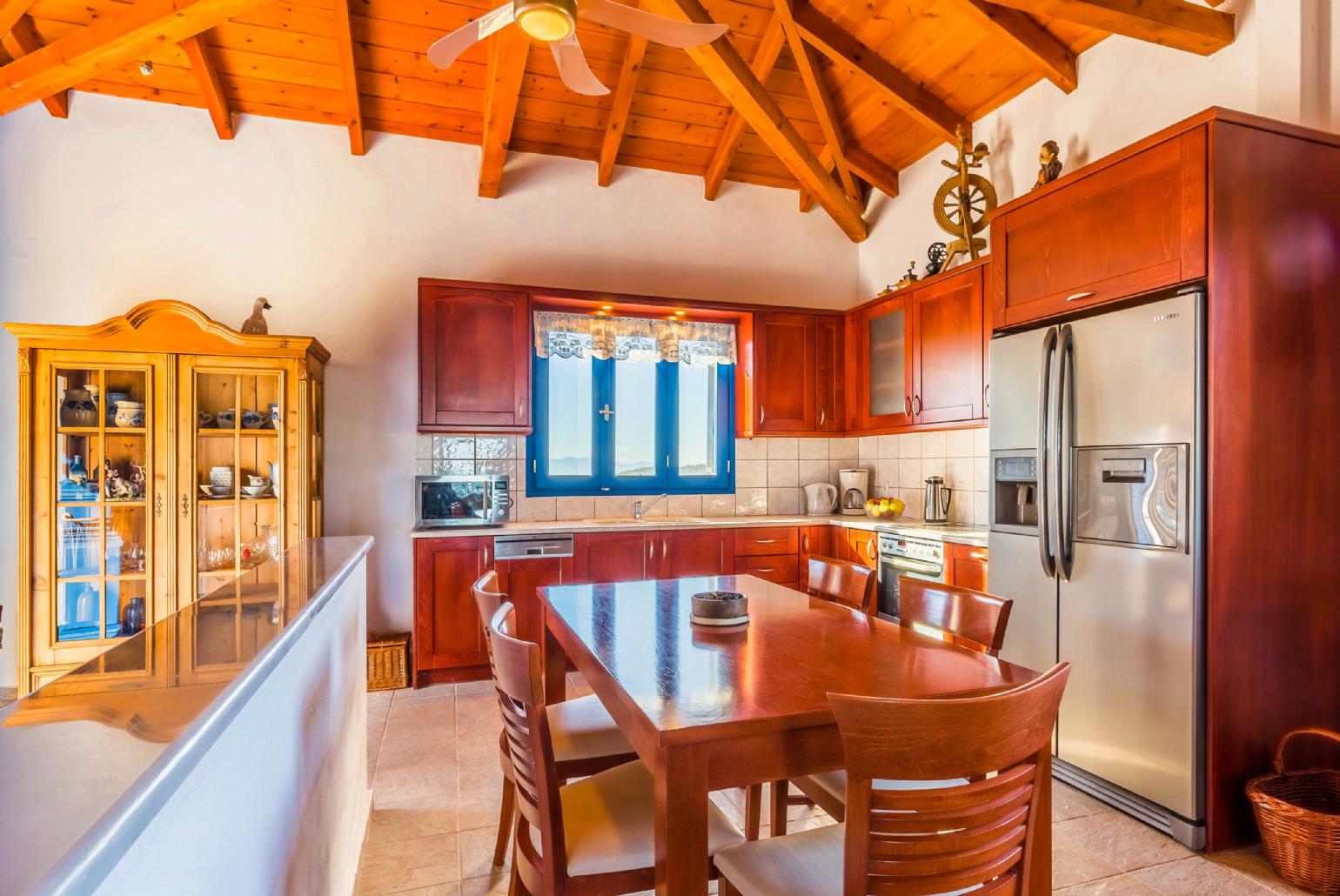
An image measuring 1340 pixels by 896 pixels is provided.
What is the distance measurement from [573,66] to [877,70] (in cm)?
230

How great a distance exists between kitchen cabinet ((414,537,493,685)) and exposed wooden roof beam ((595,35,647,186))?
2.58m

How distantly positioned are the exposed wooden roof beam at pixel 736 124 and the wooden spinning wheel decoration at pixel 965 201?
46.4 inches

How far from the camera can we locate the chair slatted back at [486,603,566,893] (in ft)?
4.52

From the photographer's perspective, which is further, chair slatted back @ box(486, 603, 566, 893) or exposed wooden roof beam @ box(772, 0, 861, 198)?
exposed wooden roof beam @ box(772, 0, 861, 198)

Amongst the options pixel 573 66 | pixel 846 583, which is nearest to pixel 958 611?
pixel 846 583

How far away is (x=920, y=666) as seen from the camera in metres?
1.63

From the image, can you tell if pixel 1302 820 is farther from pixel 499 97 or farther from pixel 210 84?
pixel 210 84

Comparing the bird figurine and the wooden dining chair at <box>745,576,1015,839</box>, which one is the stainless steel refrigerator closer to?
the wooden dining chair at <box>745,576,1015,839</box>

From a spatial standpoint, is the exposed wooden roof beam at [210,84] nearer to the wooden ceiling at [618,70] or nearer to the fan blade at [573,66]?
the wooden ceiling at [618,70]

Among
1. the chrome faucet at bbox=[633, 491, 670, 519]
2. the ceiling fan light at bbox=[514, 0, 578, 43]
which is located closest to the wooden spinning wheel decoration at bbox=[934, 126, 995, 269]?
the chrome faucet at bbox=[633, 491, 670, 519]

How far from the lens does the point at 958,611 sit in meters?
2.04

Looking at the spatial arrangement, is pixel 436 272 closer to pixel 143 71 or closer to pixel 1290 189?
pixel 143 71

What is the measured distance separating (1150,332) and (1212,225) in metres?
0.37

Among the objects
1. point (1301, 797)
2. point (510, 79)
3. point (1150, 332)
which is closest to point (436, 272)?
point (510, 79)
